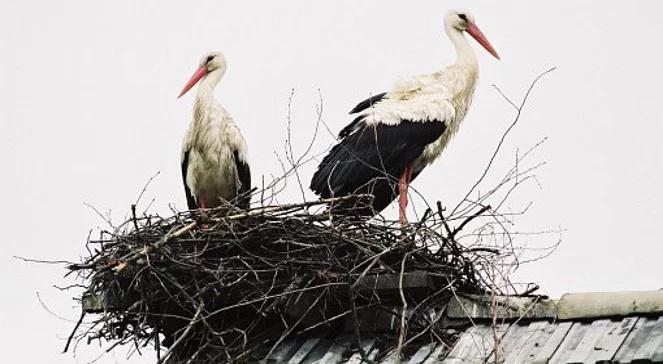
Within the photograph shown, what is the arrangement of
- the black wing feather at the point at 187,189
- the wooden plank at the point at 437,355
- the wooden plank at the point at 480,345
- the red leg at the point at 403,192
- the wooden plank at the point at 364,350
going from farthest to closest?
the black wing feather at the point at 187,189 < the red leg at the point at 403,192 < the wooden plank at the point at 364,350 < the wooden plank at the point at 437,355 < the wooden plank at the point at 480,345

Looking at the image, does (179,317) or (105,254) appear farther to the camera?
(105,254)

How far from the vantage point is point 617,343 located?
17.1 feet

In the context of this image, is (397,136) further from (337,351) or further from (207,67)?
(337,351)

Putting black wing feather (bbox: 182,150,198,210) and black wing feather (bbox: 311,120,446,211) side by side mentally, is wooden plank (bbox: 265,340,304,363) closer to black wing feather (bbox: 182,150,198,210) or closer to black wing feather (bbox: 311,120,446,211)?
black wing feather (bbox: 311,120,446,211)

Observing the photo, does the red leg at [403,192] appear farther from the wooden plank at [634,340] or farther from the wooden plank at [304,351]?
the wooden plank at [634,340]

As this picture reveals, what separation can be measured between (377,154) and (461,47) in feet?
4.49

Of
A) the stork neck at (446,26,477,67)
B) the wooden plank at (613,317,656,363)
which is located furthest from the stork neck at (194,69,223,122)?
the wooden plank at (613,317,656,363)

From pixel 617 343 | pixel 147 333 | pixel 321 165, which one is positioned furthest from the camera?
pixel 321 165

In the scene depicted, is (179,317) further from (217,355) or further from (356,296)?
(356,296)

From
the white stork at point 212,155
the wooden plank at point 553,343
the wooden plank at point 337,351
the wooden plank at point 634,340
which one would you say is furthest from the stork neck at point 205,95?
the wooden plank at point 634,340

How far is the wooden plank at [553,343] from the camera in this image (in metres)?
5.27

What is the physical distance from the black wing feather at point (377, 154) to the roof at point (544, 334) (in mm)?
2415

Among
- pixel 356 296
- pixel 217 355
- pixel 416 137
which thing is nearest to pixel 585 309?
pixel 356 296

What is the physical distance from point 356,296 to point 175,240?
1.03m
